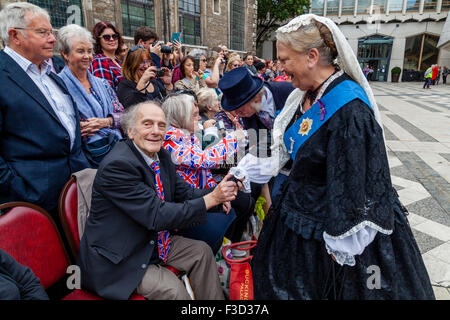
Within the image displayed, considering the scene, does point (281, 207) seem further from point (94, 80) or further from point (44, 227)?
point (94, 80)

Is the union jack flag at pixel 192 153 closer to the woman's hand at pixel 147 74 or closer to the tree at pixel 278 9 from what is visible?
the woman's hand at pixel 147 74

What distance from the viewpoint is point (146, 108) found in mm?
1850

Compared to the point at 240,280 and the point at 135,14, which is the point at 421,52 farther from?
the point at 240,280

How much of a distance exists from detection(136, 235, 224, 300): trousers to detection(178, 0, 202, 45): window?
15245 mm

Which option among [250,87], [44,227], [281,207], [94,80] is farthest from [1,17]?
[281,207]

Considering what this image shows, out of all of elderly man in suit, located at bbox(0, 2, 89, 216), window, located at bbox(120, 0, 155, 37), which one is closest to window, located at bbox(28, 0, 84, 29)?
window, located at bbox(120, 0, 155, 37)

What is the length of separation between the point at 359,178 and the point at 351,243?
0.96 ft

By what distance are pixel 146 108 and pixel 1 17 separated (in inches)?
43.6

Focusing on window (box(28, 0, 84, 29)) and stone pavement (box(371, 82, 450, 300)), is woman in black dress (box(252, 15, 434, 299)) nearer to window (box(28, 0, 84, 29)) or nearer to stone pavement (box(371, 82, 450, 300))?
stone pavement (box(371, 82, 450, 300))

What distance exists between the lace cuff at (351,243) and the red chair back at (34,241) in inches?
59.3

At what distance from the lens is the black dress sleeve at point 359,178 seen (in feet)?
3.95

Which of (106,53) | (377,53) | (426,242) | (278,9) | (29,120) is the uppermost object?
(278,9)

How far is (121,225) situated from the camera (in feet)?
5.39

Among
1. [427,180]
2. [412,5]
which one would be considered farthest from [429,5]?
[427,180]
